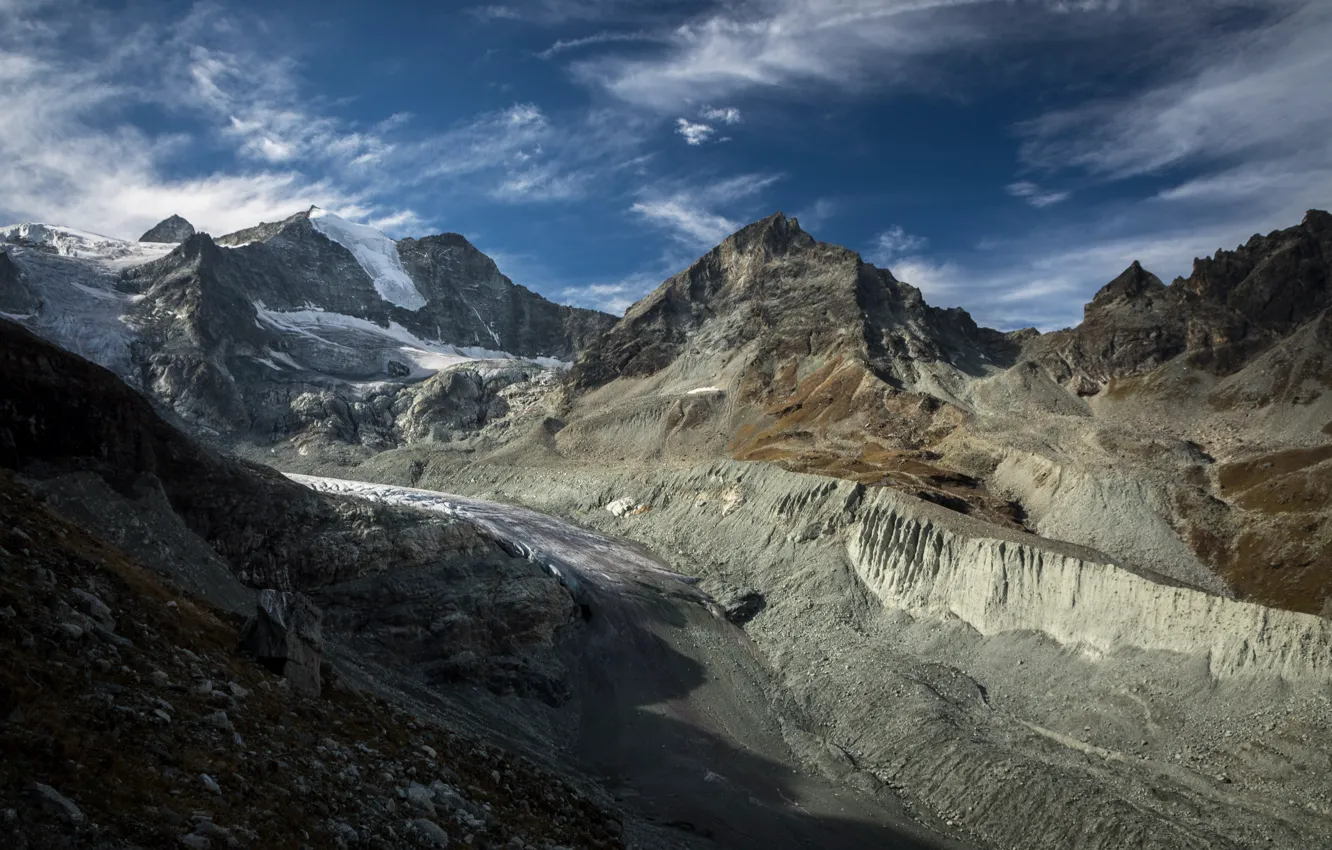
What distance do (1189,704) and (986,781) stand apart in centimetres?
1074

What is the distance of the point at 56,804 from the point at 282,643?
38.0ft

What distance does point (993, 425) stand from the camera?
95.9 m

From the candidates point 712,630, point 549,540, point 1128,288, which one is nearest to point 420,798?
point 712,630

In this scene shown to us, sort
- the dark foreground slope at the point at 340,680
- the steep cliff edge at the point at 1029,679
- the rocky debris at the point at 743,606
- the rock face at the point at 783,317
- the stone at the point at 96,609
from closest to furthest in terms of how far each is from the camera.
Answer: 1. the dark foreground slope at the point at 340,680
2. the stone at the point at 96,609
3. the steep cliff edge at the point at 1029,679
4. the rocky debris at the point at 743,606
5. the rock face at the point at 783,317

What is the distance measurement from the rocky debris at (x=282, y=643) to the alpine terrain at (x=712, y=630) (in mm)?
118

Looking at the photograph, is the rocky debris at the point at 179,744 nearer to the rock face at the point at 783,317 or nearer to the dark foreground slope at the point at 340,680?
the dark foreground slope at the point at 340,680

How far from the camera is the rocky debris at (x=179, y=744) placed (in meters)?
10.5

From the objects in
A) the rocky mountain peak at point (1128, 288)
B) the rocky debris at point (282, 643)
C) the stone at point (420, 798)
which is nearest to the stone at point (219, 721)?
the stone at point (420, 798)

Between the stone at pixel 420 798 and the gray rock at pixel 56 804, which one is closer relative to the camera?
the gray rock at pixel 56 804

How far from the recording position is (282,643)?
20.9 meters

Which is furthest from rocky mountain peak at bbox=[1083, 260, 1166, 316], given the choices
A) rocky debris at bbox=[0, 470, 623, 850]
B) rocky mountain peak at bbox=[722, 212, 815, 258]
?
rocky debris at bbox=[0, 470, 623, 850]

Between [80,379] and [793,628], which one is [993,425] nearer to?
[793,628]

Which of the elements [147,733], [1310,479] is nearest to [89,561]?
[147,733]

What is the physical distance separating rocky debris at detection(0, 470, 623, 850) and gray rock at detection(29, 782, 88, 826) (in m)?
0.02
